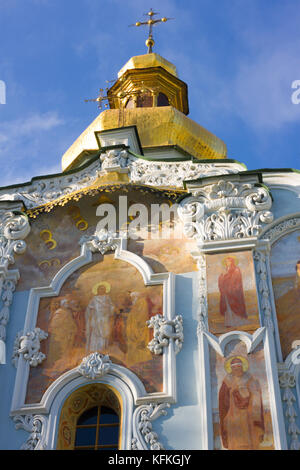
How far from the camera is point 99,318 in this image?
11266mm

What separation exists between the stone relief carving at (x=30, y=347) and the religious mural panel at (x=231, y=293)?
2.43 m

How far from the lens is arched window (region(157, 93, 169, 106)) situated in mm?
22712

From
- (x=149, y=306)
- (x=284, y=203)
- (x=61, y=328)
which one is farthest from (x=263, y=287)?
(x=61, y=328)

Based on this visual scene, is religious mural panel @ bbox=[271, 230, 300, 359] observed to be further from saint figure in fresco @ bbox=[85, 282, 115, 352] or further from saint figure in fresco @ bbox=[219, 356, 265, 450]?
saint figure in fresco @ bbox=[85, 282, 115, 352]

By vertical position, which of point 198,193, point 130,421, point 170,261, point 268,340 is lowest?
point 130,421

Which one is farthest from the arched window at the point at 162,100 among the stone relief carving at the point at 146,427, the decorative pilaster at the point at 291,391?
the stone relief carving at the point at 146,427

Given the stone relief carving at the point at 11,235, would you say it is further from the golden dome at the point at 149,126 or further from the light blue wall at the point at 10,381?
the golden dome at the point at 149,126

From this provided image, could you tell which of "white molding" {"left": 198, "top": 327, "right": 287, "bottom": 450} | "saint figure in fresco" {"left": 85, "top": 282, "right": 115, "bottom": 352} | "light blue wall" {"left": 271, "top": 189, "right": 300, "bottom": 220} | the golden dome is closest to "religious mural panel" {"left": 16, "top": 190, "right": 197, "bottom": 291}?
"saint figure in fresco" {"left": 85, "top": 282, "right": 115, "bottom": 352}

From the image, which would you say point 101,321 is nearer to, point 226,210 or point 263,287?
point 263,287

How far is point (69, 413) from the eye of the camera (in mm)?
10539
